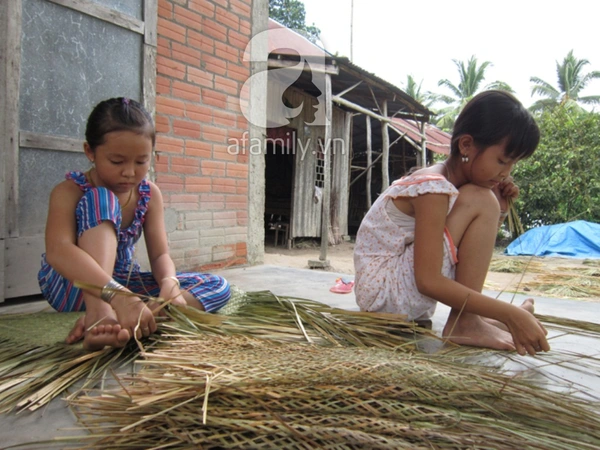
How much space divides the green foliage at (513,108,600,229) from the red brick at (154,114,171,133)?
33.5 ft

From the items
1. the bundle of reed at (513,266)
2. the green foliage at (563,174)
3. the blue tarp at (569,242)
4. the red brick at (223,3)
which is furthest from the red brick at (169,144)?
the green foliage at (563,174)

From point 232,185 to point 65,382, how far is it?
9.57 feet

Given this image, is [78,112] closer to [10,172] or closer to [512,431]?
[10,172]

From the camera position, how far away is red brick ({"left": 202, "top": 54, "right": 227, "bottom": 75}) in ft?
12.4

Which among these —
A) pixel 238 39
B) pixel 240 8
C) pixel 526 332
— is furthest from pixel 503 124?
pixel 240 8

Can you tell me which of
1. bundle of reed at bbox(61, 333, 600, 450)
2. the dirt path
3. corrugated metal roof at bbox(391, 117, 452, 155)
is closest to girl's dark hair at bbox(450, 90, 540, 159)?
bundle of reed at bbox(61, 333, 600, 450)

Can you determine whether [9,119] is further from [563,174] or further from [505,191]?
[563,174]

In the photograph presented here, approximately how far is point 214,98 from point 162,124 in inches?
24.3

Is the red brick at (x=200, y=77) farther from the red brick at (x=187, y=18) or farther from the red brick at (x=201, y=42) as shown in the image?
the red brick at (x=187, y=18)

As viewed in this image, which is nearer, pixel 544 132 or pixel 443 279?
pixel 443 279

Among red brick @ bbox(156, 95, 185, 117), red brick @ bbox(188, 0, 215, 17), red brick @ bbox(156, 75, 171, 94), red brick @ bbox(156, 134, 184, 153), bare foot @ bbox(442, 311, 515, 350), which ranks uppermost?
red brick @ bbox(188, 0, 215, 17)

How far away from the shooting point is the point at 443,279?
164 centimetres

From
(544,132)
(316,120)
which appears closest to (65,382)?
(316,120)

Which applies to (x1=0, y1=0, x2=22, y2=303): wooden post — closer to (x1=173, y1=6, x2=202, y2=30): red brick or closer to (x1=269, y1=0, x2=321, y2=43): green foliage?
(x1=173, y1=6, x2=202, y2=30): red brick
